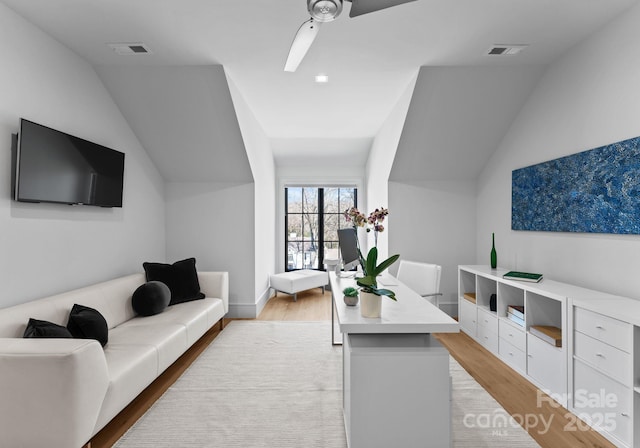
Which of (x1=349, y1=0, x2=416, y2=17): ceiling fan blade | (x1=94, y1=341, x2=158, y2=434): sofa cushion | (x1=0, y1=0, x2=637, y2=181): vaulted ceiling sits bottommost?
(x1=94, y1=341, x2=158, y2=434): sofa cushion

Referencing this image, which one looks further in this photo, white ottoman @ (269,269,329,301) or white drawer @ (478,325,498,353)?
white ottoman @ (269,269,329,301)

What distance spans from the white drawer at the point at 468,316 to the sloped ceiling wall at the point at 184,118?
295 cm

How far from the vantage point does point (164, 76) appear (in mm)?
3275

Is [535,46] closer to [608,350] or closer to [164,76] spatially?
[608,350]

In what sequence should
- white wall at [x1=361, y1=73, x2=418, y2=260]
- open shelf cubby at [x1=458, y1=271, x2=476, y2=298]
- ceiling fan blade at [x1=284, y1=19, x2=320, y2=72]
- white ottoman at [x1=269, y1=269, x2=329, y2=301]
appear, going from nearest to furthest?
ceiling fan blade at [x1=284, y1=19, x2=320, y2=72] → white wall at [x1=361, y1=73, x2=418, y2=260] → open shelf cubby at [x1=458, y1=271, x2=476, y2=298] → white ottoman at [x1=269, y1=269, x2=329, y2=301]

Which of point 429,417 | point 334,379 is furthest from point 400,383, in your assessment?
point 334,379

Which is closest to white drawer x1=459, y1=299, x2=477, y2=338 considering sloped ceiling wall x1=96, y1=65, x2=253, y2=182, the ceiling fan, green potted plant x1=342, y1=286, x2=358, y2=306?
green potted plant x1=342, y1=286, x2=358, y2=306

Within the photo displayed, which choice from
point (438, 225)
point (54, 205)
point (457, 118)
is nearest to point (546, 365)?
point (438, 225)

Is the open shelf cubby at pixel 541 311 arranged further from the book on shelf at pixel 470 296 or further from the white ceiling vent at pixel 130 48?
the white ceiling vent at pixel 130 48

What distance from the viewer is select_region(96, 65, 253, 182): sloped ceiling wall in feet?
10.7

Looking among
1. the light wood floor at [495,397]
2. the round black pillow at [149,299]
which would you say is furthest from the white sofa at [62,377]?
the round black pillow at [149,299]

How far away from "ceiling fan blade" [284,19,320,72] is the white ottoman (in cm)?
371

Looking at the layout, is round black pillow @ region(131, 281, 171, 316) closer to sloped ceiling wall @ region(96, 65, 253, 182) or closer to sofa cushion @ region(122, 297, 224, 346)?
sofa cushion @ region(122, 297, 224, 346)

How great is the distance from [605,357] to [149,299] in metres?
3.40
